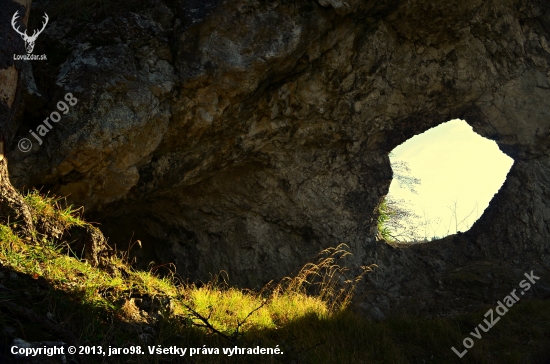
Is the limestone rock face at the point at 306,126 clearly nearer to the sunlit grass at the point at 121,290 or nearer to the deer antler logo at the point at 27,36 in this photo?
the deer antler logo at the point at 27,36

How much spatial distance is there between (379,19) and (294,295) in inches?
162

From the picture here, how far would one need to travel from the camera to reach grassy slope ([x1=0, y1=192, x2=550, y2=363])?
2719 millimetres

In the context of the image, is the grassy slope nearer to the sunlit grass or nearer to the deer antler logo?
the sunlit grass

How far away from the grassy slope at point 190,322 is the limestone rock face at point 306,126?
1461 mm

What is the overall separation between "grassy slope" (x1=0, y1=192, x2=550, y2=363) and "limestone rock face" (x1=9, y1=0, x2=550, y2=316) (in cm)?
146

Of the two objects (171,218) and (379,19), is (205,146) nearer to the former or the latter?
(171,218)

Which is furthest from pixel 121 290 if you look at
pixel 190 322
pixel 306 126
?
pixel 306 126

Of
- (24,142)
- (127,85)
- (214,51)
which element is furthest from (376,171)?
(24,142)

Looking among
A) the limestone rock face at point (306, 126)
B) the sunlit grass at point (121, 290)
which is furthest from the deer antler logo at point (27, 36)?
the sunlit grass at point (121, 290)

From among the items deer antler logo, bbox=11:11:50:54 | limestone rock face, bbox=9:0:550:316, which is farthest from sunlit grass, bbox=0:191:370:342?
deer antler logo, bbox=11:11:50:54

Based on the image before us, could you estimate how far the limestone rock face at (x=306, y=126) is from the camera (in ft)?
15.7

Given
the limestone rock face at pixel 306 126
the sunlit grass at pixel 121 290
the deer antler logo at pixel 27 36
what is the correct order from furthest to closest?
the limestone rock face at pixel 306 126 < the deer antler logo at pixel 27 36 < the sunlit grass at pixel 121 290

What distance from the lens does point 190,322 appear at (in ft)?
10.9

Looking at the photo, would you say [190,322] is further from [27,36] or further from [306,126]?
[306,126]
